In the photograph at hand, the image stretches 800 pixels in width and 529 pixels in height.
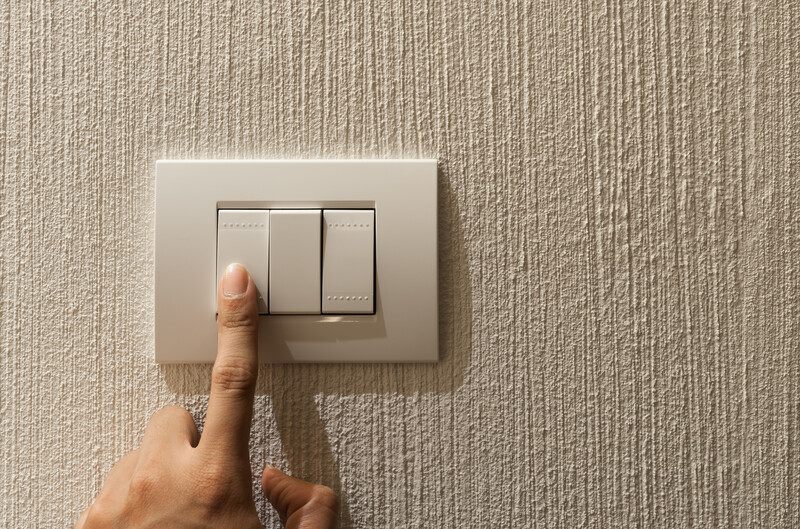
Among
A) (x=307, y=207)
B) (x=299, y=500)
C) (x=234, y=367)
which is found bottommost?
(x=299, y=500)

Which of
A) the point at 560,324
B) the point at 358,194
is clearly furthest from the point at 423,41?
the point at 560,324

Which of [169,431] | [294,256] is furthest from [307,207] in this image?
[169,431]

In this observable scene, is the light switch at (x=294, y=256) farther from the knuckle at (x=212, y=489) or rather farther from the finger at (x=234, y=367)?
the knuckle at (x=212, y=489)

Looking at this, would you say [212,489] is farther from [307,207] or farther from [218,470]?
[307,207]

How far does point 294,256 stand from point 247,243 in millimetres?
37

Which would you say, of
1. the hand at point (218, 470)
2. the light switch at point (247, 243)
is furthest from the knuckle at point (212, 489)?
the light switch at point (247, 243)

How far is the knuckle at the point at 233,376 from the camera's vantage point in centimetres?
40

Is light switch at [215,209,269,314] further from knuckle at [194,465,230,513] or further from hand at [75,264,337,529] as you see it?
knuckle at [194,465,230,513]

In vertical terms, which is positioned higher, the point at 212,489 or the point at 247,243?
the point at 247,243

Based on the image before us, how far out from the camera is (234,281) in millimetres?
408

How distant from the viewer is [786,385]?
443 mm

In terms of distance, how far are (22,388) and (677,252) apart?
1.74 feet

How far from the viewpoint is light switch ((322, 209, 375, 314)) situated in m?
0.42

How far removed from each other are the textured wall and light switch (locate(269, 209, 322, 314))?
2.3 inches
